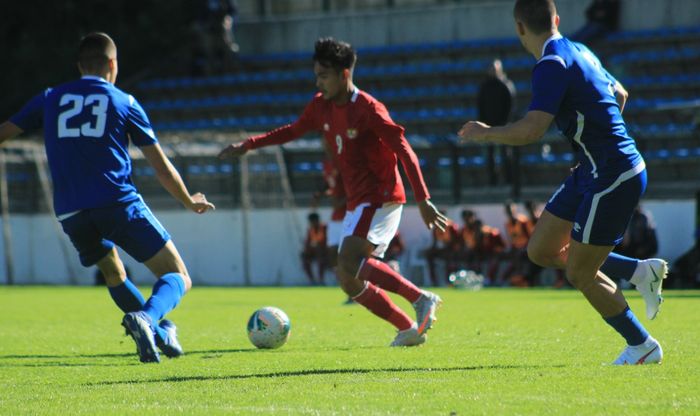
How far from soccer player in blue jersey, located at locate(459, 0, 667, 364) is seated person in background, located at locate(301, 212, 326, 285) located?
15.3m

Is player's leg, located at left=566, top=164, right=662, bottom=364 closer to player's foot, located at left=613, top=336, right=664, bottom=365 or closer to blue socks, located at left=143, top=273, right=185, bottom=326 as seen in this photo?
player's foot, located at left=613, top=336, right=664, bottom=365

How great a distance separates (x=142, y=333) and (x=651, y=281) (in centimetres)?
313

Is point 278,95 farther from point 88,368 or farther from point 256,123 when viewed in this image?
point 88,368

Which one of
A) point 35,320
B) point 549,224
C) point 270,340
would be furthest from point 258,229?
point 549,224

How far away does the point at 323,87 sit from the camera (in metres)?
8.95

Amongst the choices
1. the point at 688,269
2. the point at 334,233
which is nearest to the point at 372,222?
the point at 334,233

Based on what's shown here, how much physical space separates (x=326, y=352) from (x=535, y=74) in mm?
2834

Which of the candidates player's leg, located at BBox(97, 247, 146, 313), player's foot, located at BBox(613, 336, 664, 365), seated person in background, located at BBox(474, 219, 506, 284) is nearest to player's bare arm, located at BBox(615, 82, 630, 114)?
player's foot, located at BBox(613, 336, 664, 365)

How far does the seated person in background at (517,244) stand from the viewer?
66.9 feet

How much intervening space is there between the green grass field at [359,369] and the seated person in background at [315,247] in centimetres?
918

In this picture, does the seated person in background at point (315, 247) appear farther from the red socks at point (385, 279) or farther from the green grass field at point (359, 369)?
the red socks at point (385, 279)

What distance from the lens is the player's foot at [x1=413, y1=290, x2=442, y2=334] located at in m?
8.92

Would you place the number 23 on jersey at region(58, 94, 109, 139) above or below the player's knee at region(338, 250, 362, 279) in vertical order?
above

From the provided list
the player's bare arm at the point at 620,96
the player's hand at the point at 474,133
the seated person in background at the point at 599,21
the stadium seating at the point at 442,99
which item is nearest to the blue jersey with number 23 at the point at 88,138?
the player's hand at the point at 474,133
